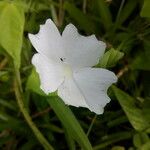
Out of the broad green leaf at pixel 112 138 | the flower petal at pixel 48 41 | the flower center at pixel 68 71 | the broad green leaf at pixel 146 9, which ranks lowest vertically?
the broad green leaf at pixel 112 138

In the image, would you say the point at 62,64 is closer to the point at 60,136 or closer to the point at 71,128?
the point at 71,128

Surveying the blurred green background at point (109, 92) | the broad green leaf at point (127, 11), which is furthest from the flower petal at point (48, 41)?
the broad green leaf at point (127, 11)

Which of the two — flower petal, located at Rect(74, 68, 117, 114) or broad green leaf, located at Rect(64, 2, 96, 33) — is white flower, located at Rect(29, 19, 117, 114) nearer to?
flower petal, located at Rect(74, 68, 117, 114)

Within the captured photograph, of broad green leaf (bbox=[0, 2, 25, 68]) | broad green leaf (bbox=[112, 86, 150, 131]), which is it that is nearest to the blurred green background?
broad green leaf (bbox=[112, 86, 150, 131])

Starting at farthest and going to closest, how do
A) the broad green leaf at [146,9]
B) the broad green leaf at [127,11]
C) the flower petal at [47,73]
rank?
1. the broad green leaf at [127,11]
2. the broad green leaf at [146,9]
3. the flower petal at [47,73]

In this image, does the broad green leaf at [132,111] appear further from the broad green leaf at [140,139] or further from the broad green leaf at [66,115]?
the broad green leaf at [66,115]

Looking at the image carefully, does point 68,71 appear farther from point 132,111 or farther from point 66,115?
point 132,111

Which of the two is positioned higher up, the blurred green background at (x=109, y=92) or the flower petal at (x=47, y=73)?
the flower petal at (x=47, y=73)

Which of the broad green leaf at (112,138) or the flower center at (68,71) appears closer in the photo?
the flower center at (68,71)
